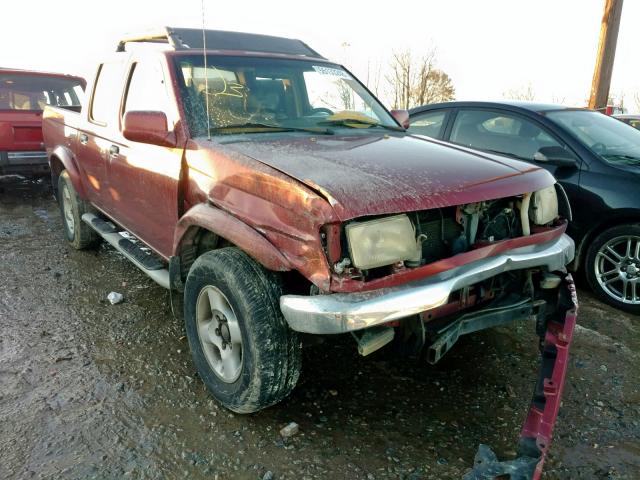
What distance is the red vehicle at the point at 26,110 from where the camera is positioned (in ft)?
22.8

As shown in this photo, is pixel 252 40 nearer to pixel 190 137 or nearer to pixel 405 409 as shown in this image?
pixel 190 137

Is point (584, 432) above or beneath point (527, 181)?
beneath

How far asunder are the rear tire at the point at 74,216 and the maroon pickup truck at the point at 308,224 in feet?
4.86

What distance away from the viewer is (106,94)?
414 cm

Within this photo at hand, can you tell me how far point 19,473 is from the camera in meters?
2.22

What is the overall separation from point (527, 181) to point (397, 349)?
1046mm

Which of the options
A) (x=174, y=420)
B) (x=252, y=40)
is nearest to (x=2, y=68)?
(x=252, y=40)

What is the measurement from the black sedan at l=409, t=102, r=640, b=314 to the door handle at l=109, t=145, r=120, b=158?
2.64 meters

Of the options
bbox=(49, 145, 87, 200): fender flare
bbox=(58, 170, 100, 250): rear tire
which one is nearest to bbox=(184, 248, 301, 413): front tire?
bbox=(49, 145, 87, 200): fender flare

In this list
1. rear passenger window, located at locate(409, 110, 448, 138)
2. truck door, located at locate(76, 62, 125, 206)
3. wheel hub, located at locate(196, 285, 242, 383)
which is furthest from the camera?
rear passenger window, located at locate(409, 110, 448, 138)

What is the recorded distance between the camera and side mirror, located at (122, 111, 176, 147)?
2.82 meters

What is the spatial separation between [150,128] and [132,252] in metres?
1.25

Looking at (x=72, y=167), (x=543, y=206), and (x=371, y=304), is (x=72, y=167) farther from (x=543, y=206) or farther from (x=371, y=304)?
(x=543, y=206)

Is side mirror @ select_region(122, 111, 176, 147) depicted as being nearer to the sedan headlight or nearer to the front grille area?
the sedan headlight
